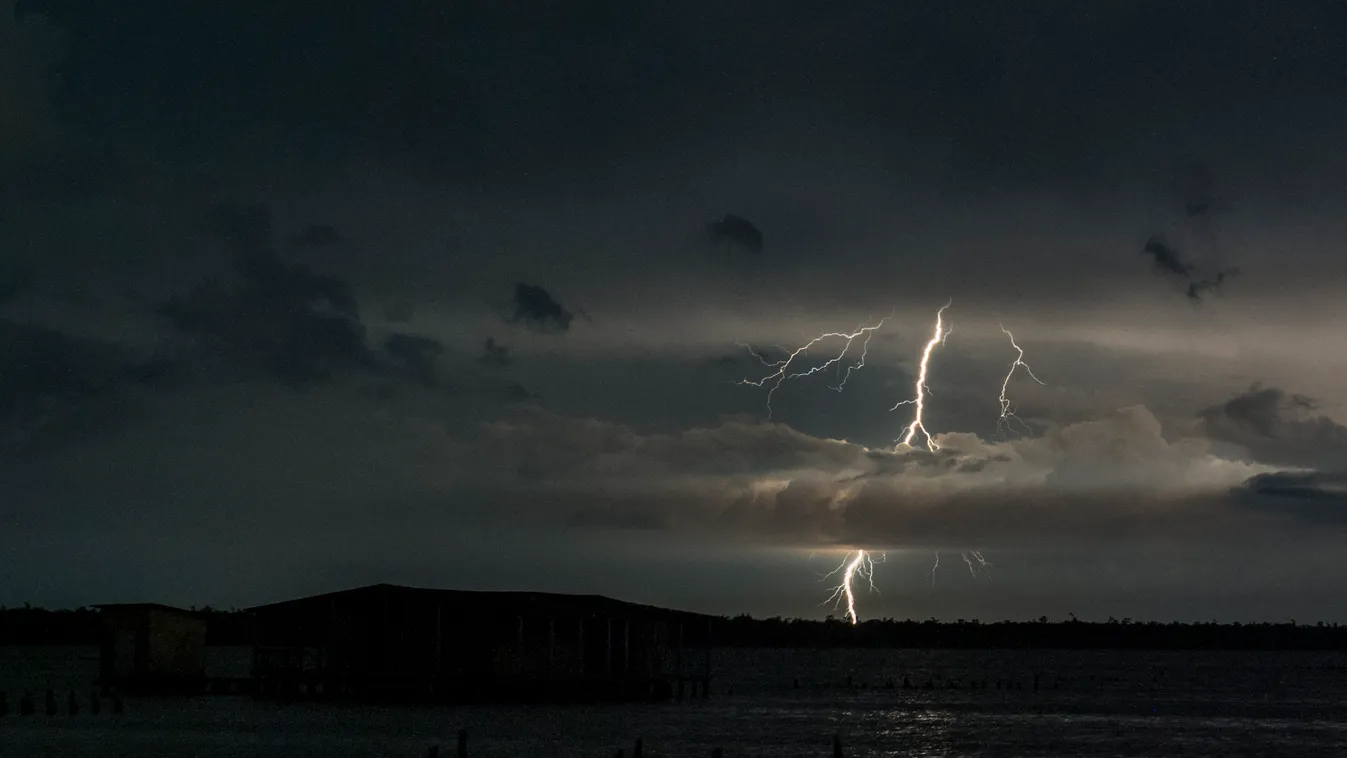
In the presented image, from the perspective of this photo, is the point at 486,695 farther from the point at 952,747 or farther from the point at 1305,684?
the point at 1305,684

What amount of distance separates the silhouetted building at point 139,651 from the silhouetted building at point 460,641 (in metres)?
7.28

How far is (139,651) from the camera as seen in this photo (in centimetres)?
7425

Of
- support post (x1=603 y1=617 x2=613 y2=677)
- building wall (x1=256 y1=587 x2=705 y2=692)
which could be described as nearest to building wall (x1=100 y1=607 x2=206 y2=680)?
building wall (x1=256 y1=587 x2=705 y2=692)

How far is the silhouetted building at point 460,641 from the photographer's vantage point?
64.0 m

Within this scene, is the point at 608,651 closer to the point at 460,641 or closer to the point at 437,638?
the point at 460,641

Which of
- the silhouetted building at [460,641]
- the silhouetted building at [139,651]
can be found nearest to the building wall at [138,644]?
the silhouetted building at [139,651]

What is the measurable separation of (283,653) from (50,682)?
130 feet

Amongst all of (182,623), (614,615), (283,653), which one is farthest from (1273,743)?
(182,623)

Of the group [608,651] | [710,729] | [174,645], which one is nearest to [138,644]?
[174,645]

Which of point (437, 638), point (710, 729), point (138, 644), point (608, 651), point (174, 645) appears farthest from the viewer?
point (174, 645)

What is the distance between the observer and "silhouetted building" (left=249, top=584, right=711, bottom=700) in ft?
210

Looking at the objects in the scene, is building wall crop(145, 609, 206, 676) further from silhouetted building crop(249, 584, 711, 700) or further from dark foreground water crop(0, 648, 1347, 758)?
silhouetted building crop(249, 584, 711, 700)

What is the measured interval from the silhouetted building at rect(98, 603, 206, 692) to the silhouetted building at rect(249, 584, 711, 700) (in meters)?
7.28

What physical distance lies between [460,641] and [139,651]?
1963cm
